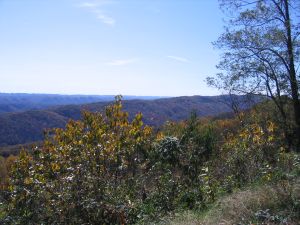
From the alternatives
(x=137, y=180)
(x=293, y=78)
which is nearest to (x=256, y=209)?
(x=137, y=180)

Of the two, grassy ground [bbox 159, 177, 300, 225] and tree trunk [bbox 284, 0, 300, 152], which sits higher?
tree trunk [bbox 284, 0, 300, 152]

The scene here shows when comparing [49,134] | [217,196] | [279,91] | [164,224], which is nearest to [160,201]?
[217,196]

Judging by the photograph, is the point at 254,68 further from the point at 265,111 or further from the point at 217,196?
the point at 217,196

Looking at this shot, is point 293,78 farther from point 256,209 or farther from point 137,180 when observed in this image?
point 256,209

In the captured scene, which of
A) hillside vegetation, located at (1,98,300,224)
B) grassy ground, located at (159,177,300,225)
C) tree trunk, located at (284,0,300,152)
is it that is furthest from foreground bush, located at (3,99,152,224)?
tree trunk, located at (284,0,300,152)

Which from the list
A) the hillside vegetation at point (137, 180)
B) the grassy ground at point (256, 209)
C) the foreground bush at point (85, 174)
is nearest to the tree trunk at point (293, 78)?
the hillside vegetation at point (137, 180)

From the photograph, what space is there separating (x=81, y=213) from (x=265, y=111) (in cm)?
969

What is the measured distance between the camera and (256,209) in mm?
5520

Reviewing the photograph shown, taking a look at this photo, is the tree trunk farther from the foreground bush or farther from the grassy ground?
the grassy ground

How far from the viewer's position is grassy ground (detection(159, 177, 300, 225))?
5098 mm

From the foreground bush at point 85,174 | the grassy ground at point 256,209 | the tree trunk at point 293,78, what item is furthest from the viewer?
the tree trunk at point 293,78

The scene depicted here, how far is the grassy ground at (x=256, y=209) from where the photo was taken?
5098mm

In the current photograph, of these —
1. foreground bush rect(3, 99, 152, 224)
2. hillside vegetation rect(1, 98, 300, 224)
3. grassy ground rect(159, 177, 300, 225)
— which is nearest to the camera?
grassy ground rect(159, 177, 300, 225)

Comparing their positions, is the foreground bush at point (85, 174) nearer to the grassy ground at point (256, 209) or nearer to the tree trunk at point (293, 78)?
the grassy ground at point (256, 209)
